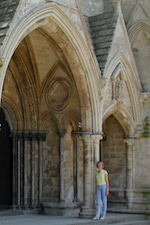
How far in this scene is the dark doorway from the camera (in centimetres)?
1442

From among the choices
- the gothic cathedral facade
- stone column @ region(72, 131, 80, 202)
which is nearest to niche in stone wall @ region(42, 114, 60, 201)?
the gothic cathedral facade

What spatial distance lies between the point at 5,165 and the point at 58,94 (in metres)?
2.38

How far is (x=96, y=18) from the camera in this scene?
14.7 meters

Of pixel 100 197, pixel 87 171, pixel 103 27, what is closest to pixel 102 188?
pixel 100 197

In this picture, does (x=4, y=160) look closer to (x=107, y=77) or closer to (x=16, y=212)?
(x=16, y=212)

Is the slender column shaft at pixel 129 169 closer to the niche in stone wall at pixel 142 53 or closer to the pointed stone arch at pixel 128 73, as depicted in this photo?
the pointed stone arch at pixel 128 73

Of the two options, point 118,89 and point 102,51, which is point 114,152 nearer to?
point 118,89

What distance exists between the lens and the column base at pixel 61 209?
567 inches

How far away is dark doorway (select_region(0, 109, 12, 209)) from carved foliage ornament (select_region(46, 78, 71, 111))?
1.35 meters

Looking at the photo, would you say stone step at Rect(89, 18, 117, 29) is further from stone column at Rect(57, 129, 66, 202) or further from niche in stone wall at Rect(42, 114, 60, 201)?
stone column at Rect(57, 129, 66, 202)

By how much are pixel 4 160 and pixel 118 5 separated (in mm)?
5078

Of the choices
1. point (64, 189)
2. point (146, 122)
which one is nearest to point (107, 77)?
point (146, 122)

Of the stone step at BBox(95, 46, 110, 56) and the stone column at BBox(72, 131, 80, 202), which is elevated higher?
the stone step at BBox(95, 46, 110, 56)

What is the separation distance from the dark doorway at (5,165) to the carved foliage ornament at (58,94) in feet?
4.44
